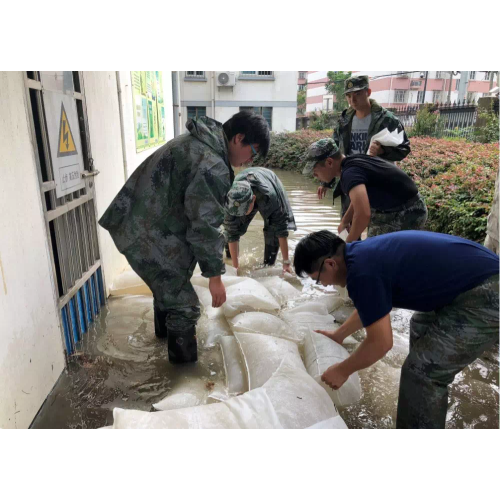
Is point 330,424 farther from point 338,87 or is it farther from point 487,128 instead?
point 338,87

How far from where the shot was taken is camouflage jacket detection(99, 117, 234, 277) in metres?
1.89

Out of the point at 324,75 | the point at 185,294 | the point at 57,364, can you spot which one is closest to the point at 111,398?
the point at 57,364

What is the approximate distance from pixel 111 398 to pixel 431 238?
1.74 m

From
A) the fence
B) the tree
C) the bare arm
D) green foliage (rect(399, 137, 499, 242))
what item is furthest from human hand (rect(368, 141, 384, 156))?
the tree

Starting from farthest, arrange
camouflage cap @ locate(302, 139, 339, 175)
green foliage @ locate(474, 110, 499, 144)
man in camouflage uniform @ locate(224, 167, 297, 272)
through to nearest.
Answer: green foliage @ locate(474, 110, 499, 144), man in camouflage uniform @ locate(224, 167, 297, 272), camouflage cap @ locate(302, 139, 339, 175)

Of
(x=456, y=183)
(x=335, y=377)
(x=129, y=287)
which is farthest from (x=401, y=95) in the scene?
(x=335, y=377)

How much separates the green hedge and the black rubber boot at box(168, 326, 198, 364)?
1.96 m

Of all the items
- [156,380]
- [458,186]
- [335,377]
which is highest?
[458,186]

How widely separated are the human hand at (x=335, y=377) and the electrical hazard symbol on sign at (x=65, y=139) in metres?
1.85

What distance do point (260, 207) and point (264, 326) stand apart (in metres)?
1.54

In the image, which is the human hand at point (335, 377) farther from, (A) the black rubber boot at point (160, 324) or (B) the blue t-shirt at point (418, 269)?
(A) the black rubber boot at point (160, 324)

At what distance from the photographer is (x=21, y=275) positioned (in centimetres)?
174

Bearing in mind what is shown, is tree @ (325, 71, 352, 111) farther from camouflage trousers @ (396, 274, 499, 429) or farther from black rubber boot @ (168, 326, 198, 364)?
camouflage trousers @ (396, 274, 499, 429)

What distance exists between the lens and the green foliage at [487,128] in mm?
7567
